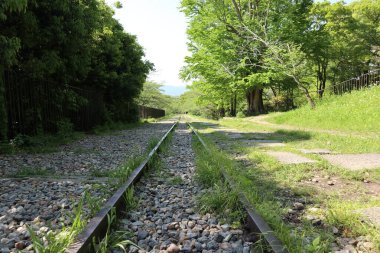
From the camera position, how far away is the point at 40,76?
8.79 meters

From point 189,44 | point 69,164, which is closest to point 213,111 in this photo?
point 189,44

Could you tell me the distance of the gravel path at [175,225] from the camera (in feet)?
7.66

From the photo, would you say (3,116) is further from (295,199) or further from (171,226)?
(295,199)

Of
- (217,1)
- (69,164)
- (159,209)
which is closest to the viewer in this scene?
(159,209)

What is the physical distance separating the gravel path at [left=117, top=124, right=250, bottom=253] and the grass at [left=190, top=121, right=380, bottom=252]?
328 millimetres

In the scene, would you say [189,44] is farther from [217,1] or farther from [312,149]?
[312,149]

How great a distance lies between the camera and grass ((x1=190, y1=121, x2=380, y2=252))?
7.32 ft

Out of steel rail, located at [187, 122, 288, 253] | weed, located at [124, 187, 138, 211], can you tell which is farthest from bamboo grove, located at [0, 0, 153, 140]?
steel rail, located at [187, 122, 288, 253]

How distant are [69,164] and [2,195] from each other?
Result: 206 centimetres

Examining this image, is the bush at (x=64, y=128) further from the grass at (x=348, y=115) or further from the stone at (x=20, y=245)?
the grass at (x=348, y=115)

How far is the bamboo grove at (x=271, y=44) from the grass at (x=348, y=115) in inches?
115

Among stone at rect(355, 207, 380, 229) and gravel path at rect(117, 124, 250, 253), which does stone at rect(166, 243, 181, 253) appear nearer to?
gravel path at rect(117, 124, 250, 253)

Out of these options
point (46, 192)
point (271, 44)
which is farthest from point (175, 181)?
point (271, 44)

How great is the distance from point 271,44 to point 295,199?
13998 mm
